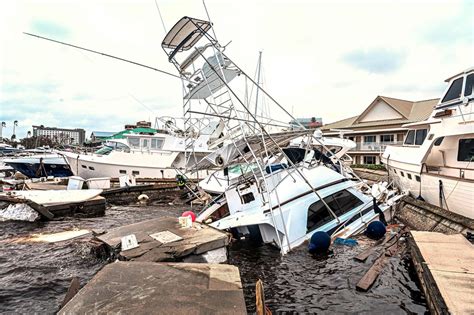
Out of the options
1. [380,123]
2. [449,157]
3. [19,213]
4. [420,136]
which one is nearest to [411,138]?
[420,136]

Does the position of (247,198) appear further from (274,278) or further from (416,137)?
(416,137)

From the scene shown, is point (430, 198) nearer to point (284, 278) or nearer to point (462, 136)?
point (462, 136)

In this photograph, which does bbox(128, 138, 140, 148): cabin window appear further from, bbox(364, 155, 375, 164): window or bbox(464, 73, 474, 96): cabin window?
bbox(364, 155, 375, 164): window

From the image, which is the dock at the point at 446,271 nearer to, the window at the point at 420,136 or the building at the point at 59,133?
the window at the point at 420,136

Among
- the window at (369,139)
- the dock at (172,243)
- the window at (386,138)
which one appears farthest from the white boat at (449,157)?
the window at (369,139)

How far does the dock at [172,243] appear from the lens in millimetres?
5809

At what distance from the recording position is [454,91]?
11883mm

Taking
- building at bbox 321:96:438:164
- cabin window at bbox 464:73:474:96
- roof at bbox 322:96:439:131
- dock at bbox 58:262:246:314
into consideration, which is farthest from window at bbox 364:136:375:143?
dock at bbox 58:262:246:314

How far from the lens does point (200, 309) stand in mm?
3283

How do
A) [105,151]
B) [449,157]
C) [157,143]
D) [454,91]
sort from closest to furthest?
1. [454,91]
2. [449,157]
3. [105,151]
4. [157,143]

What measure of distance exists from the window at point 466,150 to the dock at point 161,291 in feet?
36.8

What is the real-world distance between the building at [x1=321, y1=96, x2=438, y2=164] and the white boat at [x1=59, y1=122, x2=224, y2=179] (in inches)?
742

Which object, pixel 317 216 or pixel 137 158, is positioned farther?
pixel 137 158

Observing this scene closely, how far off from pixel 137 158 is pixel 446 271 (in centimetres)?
2368
